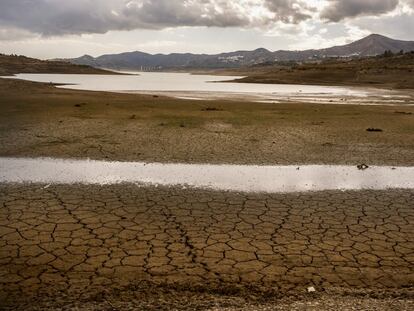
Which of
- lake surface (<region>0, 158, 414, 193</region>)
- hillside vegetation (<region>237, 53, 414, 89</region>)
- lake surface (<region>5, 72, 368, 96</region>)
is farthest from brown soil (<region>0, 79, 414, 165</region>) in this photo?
hillside vegetation (<region>237, 53, 414, 89</region>)

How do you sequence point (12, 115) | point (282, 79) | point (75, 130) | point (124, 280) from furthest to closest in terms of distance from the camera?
point (282, 79)
point (12, 115)
point (75, 130)
point (124, 280)

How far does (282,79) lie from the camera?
238 feet

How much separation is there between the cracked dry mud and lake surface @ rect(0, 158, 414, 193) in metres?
0.58

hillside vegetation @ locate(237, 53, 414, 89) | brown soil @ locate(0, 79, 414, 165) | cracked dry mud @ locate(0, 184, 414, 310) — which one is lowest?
cracked dry mud @ locate(0, 184, 414, 310)

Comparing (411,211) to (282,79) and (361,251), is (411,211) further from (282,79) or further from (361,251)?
(282,79)

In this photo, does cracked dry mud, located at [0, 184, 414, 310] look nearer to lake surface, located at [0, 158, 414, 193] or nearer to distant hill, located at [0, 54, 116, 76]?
lake surface, located at [0, 158, 414, 193]

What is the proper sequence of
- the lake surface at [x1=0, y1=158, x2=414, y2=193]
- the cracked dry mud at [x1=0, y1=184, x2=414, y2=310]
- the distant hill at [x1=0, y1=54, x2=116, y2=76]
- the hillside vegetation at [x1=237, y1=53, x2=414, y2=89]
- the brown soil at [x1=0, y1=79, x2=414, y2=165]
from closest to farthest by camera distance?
the cracked dry mud at [x1=0, y1=184, x2=414, y2=310]
the lake surface at [x1=0, y1=158, x2=414, y2=193]
the brown soil at [x1=0, y1=79, x2=414, y2=165]
the hillside vegetation at [x1=237, y1=53, x2=414, y2=89]
the distant hill at [x1=0, y1=54, x2=116, y2=76]

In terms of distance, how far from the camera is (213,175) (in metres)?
11.2

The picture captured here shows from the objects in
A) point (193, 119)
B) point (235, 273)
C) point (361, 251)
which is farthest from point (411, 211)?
point (193, 119)

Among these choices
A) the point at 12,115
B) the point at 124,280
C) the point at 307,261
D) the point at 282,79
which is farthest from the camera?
the point at 282,79

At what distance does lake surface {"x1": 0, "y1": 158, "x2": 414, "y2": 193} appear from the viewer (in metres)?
10.2

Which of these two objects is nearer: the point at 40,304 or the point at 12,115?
the point at 40,304

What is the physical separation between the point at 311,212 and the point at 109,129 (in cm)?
1128

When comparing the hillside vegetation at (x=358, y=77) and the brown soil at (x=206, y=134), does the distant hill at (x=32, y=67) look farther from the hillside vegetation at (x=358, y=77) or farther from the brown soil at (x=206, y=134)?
the brown soil at (x=206, y=134)
